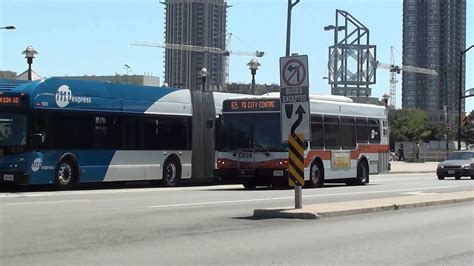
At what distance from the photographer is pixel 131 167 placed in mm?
23797

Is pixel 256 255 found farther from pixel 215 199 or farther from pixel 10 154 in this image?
pixel 10 154

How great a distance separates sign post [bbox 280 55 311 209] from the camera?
1477 centimetres

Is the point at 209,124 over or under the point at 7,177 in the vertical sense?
over

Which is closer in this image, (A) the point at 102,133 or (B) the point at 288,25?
(A) the point at 102,133

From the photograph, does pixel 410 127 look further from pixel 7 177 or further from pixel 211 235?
pixel 211 235

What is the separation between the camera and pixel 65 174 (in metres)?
21.5

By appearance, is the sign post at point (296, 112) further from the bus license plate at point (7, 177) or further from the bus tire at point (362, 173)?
the bus tire at point (362, 173)

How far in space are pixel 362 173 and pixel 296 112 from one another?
1347 cm

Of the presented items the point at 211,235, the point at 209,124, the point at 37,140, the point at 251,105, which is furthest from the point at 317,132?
the point at 211,235

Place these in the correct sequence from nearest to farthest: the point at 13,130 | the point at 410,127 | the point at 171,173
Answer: the point at 13,130
the point at 171,173
the point at 410,127

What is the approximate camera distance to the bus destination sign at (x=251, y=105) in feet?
76.9

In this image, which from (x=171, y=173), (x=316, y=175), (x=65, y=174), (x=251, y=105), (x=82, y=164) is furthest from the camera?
(x=171, y=173)

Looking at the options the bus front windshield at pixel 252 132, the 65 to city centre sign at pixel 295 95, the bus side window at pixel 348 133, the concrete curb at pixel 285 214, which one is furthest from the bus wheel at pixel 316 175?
the concrete curb at pixel 285 214

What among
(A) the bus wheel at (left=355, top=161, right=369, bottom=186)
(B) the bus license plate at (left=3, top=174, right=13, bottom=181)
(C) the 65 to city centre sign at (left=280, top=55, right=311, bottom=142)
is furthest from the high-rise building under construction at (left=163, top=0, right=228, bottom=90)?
(C) the 65 to city centre sign at (left=280, top=55, right=311, bottom=142)
